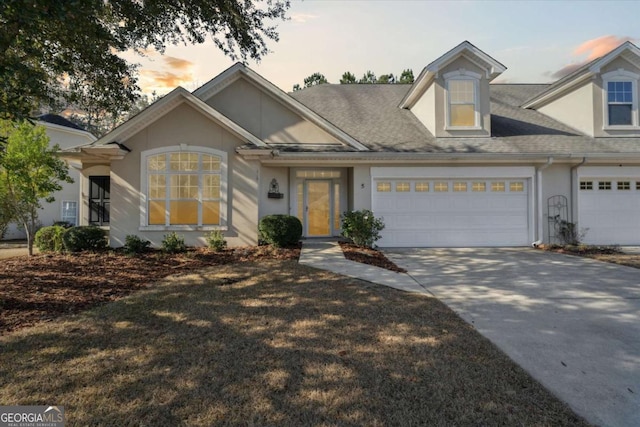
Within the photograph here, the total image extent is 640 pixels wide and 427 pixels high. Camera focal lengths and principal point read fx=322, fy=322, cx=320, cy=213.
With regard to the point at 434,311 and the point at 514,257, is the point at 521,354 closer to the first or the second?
the point at 434,311

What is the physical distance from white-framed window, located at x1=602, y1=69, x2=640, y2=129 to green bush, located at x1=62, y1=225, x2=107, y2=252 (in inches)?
710

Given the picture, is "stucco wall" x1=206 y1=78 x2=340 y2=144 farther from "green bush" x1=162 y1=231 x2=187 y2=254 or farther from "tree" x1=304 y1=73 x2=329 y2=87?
"tree" x1=304 y1=73 x2=329 y2=87

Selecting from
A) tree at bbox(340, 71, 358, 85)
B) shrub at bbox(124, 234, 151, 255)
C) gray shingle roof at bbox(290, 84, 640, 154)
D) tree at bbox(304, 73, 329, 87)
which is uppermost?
tree at bbox(304, 73, 329, 87)

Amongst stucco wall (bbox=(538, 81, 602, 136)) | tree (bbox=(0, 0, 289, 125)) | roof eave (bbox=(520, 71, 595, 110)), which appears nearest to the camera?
tree (bbox=(0, 0, 289, 125))

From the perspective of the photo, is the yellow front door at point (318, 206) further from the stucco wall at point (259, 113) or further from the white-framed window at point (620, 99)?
the white-framed window at point (620, 99)

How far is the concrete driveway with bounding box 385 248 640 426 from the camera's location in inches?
116

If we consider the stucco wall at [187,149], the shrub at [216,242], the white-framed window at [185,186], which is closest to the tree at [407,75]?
the stucco wall at [187,149]

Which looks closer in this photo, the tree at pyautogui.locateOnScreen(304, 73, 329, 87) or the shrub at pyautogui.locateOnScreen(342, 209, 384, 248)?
the shrub at pyautogui.locateOnScreen(342, 209, 384, 248)

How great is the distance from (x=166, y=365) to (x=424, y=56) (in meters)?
15.1

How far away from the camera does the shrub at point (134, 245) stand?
30.1 feet

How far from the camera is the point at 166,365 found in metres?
3.32

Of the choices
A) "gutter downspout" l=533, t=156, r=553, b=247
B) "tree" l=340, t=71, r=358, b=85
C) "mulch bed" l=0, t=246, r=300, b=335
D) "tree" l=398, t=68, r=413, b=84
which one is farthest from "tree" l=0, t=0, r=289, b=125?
"tree" l=398, t=68, r=413, b=84

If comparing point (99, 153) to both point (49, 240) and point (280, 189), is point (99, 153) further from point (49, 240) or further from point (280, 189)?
point (280, 189)

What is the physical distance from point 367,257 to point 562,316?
4.72 meters
